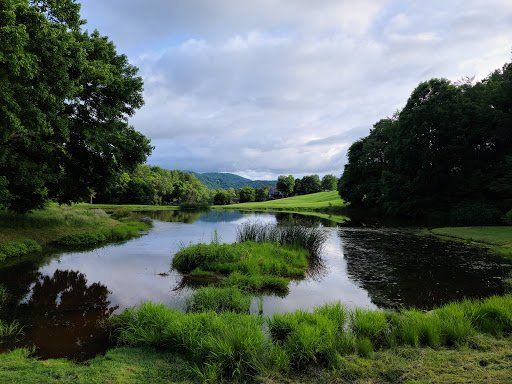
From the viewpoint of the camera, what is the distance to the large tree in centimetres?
846

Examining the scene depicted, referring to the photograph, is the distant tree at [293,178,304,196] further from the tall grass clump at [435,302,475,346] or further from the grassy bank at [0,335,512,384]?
the grassy bank at [0,335,512,384]

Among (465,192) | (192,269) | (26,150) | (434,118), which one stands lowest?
(192,269)

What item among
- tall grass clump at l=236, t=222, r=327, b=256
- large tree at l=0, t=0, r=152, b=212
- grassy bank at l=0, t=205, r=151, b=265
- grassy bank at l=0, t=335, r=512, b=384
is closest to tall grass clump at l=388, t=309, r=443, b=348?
grassy bank at l=0, t=335, r=512, b=384

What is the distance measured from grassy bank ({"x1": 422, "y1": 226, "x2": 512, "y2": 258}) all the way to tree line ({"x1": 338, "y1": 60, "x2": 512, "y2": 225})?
7.61 meters

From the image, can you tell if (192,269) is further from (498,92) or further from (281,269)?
(498,92)

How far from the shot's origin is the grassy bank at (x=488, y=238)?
14.0 m

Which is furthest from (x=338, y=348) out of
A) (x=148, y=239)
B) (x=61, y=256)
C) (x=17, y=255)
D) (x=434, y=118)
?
(x=434, y=118)

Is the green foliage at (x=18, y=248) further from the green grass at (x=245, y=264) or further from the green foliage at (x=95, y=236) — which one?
the green grass at (x=245, y=264)

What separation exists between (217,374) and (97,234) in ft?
56.5

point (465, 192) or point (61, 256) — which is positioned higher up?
point (465, 192)

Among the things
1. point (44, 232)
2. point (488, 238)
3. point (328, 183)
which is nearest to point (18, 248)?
point (44, 232)

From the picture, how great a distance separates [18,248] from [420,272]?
55.6 feet

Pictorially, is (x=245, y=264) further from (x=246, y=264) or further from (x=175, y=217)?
(x=175, y=217)

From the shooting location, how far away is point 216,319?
5254 mm
